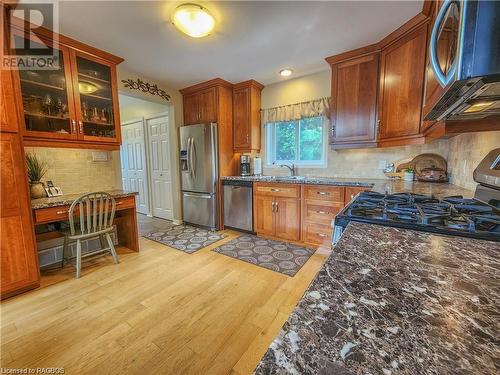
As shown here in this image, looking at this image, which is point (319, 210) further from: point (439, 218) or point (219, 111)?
point (219, 111)

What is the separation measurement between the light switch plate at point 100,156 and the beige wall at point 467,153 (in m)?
3.72

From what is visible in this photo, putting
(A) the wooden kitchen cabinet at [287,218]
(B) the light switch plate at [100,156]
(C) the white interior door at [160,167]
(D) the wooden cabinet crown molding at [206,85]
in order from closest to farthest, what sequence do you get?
1. (B) the light switch plate at [100,156]
2. (A) the wooden kitchen cabinet at [287,218]
3. (D) the wooden cabinet crown molding at [206,85]
4. (C) the white interior door at [160,167]

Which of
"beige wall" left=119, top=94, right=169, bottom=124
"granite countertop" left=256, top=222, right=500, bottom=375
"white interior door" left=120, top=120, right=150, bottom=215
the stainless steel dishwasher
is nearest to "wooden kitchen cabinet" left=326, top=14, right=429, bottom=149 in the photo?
the stainless steel dishwasher

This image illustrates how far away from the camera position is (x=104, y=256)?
2.61 m

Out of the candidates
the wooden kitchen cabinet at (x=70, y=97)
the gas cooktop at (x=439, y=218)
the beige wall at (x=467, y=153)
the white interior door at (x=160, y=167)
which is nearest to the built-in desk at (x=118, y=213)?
the wooden kitchen cabinet at (x=70, y=97)

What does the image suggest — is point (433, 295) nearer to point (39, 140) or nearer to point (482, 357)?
point (482, 357)

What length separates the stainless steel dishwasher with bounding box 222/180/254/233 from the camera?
3246 mm

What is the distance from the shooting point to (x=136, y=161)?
4.63 m

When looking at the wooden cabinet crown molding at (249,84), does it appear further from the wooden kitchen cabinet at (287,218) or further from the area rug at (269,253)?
the area rug at (269,253)

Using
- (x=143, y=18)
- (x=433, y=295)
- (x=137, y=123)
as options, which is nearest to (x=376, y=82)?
(x=143, y=18)

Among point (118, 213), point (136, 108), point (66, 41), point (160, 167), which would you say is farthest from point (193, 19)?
point (136, 108)

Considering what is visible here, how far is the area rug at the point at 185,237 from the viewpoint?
2.90 metres

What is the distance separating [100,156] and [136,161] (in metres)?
1.91

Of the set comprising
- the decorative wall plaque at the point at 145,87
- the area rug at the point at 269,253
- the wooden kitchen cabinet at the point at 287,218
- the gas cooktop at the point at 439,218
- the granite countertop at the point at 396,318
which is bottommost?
the area rug at the point at 269,253
